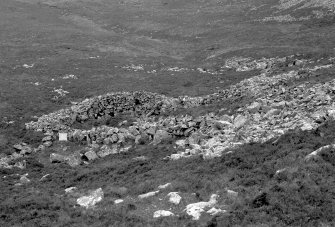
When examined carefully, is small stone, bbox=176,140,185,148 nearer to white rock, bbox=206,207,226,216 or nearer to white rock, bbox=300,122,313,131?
white rock, bbox=300,122,313,131

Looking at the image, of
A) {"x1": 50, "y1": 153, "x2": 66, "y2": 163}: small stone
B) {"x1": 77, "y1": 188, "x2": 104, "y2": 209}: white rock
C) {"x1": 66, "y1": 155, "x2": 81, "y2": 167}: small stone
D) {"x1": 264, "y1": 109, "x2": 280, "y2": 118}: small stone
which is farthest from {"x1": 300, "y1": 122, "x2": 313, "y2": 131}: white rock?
{"x1": 50, "y1": 153, "x2": 66, "y2": 163}: small stone

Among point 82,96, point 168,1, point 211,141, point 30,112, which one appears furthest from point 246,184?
point 168,1

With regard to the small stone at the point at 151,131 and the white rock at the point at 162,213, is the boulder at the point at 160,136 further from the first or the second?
the white rock at the point at 162,213

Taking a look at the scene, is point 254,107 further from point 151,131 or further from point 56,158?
point 56,158

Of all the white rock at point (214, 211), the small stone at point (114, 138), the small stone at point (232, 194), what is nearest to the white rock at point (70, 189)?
the small stone at point (114, 138)

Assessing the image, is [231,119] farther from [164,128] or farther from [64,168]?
[64,168]

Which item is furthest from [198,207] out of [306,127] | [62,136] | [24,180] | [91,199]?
[62,136]

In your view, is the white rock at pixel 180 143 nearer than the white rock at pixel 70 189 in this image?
No
